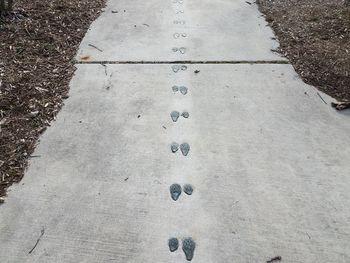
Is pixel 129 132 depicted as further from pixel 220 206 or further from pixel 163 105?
pixel 220 206

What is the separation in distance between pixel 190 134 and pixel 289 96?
95cm

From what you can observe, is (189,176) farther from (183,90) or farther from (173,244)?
(183,90)

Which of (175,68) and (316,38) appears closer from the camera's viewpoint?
(175,68)

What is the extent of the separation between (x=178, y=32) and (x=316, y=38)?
1400 mm

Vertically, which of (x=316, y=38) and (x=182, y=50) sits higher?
(x=316, y=38)

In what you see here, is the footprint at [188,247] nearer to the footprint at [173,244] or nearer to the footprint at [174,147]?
the footprint at [173,244]

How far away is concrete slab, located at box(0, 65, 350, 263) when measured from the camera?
6.44 feet

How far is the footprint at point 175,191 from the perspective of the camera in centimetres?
221

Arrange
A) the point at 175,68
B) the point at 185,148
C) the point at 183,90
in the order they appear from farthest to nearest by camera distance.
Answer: the point at 175,68
the point at 183,90
the point at 185,148

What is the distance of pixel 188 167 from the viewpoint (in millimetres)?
2408

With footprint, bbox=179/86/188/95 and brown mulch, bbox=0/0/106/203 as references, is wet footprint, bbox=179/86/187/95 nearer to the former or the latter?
footprint, bbox=179/86/188/95

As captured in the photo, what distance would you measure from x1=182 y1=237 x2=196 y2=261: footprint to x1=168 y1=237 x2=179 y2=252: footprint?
0.12 ft

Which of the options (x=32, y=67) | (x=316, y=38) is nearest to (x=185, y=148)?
(x=32, y=67)

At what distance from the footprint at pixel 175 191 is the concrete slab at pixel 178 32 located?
158cm
